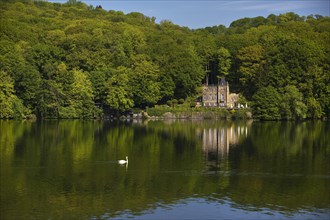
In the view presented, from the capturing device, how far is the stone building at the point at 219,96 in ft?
295

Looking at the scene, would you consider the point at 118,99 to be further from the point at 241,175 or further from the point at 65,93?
the point at 241,175

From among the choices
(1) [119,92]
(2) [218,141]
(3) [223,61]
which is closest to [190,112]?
(1) [119,92]

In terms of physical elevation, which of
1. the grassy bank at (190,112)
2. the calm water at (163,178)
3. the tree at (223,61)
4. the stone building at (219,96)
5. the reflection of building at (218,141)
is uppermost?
the tree at (223,61)

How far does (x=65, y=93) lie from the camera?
268 ft

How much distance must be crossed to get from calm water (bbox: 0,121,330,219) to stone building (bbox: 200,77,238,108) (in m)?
42.8

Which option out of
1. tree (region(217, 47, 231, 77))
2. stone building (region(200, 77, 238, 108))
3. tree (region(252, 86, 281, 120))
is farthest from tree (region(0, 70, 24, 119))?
tree (region(217, 47, 231, 77))

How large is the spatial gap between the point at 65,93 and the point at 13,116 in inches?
376

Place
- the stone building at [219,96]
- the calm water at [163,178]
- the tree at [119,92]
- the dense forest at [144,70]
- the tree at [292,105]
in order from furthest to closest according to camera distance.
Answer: the stone building at [219,96] < the tree at [119,92] < the dense forest at [144,70] < the tree at [292,105] < the calm water at [163,178]

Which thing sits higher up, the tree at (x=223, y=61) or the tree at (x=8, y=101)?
the tree at (x=223, y=61)

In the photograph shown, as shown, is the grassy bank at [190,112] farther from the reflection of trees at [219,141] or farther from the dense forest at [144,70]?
the reflection of trees at [219,141]

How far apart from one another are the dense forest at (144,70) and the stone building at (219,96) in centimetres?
229

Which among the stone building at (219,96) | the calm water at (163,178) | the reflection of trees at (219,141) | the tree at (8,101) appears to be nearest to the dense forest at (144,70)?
the tree at (8,101)

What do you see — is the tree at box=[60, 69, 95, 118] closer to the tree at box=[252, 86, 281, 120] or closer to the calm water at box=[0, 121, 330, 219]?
the tree at box=[252, 86, 281, 120]

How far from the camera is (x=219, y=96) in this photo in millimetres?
90312
